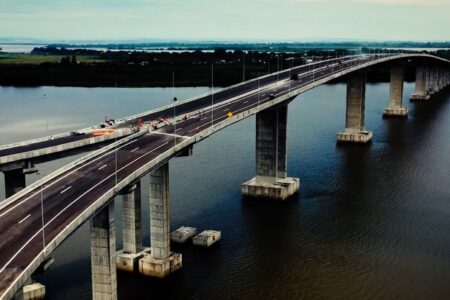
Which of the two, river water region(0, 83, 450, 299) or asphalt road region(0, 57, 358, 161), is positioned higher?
asphalt road region(0, 57, 358, 161)

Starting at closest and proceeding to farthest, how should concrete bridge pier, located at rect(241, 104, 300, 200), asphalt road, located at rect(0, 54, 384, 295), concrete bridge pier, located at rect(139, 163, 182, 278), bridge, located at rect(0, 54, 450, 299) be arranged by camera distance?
1. asphalt road, located at rect(0, 54, 384, 295)
2. bridge, located at rect(0, 54, 450, 299)
3. concrete bridge pier, located at rect(139, 163, 182, 278)
4. concrete bridge pier, located at rect(241, 104, 300, 200)

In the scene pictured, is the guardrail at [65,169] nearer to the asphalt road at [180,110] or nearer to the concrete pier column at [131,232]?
the asphalt road at [180,110]

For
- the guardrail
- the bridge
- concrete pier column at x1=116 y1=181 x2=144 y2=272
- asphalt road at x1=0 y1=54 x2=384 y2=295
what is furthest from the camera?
concrete pier column at x1=116 y1=181 x2=144 y2=272

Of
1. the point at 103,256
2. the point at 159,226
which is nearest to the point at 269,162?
the point at 159,226

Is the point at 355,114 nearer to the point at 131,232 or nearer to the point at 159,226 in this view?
the point at 159,226

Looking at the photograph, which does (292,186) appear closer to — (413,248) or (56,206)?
(413,248)

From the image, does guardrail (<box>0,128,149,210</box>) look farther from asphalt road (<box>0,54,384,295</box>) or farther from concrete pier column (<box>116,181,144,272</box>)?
concrete pier column (<box>116,181,144,272</box>)

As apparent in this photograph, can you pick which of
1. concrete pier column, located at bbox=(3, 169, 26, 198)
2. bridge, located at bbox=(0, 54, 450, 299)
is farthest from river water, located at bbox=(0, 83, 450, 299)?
concrete pier column, located at bbox=(3, 169, 26, 198)
